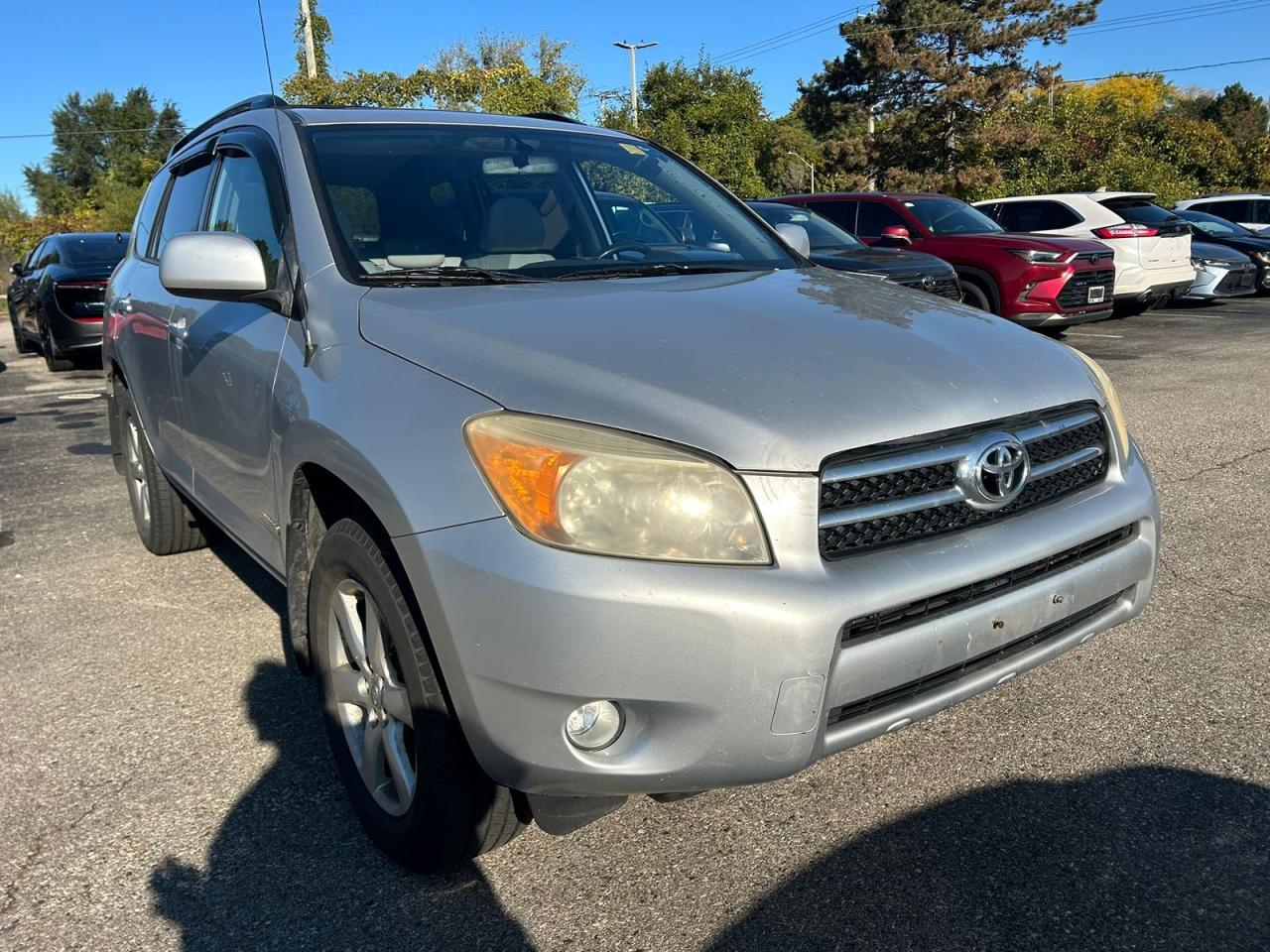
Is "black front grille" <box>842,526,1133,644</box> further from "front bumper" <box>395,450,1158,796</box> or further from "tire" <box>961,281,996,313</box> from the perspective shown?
"tire" <box>961,281,996,313</box>

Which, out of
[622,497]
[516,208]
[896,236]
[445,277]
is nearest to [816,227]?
[896,236]

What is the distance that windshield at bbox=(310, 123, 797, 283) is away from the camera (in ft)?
9.53

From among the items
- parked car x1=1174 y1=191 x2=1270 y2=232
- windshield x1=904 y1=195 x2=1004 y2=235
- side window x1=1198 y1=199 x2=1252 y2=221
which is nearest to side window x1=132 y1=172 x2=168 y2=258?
windshield x1=904 y1=195 x2=1004 y2=235

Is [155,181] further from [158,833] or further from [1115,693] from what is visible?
[1115,693]

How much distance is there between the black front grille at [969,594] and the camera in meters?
1.99

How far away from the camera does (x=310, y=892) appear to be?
2.33 m

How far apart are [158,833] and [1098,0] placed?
145 feet

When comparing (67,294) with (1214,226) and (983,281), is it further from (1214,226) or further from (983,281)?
(1214,226)

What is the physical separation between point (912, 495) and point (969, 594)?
237 millimetres

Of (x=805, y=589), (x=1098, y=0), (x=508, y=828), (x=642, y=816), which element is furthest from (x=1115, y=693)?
(x=1098, y=0)

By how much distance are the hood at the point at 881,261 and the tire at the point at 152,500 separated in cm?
532

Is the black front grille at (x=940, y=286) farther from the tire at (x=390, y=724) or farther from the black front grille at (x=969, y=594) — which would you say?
the tire at (x=390, y=724)

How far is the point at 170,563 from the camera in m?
4.67

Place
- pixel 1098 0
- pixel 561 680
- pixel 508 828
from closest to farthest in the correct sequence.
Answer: pixel 561 680 → pixel 508 828 → pixel 1098 0
